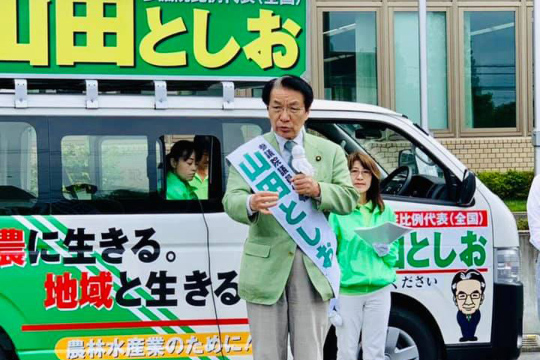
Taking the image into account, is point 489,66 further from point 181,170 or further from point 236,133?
point 181,170

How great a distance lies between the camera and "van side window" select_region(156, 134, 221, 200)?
5676mm

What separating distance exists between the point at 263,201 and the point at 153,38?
2.10 m

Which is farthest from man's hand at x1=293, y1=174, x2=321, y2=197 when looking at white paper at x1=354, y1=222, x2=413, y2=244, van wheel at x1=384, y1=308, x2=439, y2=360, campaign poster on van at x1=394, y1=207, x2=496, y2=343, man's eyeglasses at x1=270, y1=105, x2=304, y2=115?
van wheel at x1=384, y1=308, x2=439, y2=360

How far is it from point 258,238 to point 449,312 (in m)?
2.45

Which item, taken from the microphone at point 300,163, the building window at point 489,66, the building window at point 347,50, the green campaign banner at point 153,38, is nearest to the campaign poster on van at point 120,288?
the green campaign banner at point 153,38

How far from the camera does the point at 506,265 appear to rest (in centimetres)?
605

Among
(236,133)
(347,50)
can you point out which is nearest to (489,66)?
(347,50)

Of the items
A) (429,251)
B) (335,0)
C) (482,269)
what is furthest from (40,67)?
(335,0)

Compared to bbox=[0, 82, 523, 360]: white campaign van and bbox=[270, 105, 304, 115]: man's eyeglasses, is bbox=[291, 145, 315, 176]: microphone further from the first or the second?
bbox=[0, 82, 523, 360]: white campaign van

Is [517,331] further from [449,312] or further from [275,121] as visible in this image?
[275,121]

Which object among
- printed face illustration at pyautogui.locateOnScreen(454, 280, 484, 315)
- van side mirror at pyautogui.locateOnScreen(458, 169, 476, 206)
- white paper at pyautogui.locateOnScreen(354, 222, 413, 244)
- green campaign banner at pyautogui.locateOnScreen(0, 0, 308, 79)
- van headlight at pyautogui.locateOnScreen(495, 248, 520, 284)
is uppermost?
green campaign banner at pyautogui.locateOnScreen(0, 0, 308, 79)

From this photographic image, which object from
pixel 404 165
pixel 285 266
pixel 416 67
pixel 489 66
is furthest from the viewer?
pixel 489 66

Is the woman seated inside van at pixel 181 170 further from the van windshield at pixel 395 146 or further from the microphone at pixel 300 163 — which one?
the microphone at pixel 300 163

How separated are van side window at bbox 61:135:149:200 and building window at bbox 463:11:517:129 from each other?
496 inches
